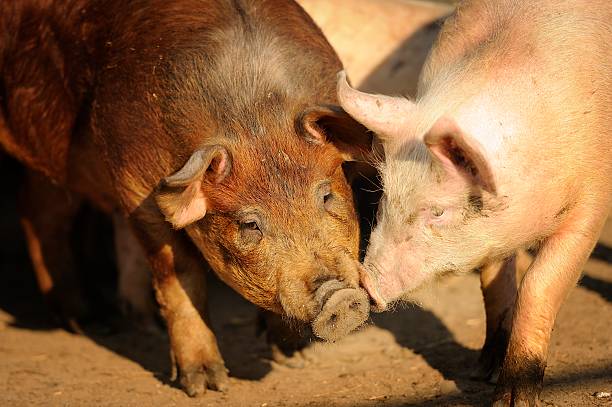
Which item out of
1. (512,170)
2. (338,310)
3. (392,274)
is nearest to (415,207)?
(392,274)

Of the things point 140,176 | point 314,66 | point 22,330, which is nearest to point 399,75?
point 314,66

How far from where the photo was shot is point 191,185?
493 centimetres

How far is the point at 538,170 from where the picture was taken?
4.69 meters

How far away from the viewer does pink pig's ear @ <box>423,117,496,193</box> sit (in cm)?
433

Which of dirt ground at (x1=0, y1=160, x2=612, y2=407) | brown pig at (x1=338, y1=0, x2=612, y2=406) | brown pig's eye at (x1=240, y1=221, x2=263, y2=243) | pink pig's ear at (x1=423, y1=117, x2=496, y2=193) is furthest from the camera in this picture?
dirt ground at (x1=0, y1=160, x2=612, y2=407)

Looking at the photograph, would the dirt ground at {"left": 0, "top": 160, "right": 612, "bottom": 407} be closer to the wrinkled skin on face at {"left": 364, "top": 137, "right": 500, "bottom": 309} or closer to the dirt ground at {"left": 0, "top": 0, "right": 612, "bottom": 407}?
the dirt ground at {"left": 0, "top": 0, "right": 612, "bottom": 407}

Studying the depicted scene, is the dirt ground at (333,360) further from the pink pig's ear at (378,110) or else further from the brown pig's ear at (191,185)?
the brown pig's ear at (191,185)

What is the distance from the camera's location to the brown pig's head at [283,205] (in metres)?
4.88

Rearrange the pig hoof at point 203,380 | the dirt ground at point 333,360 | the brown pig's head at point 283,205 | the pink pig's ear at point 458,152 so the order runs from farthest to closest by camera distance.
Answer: the pig hoof at point 203,380, the dirt ground at point 333,360, the brown pig's head at point 283,205, the pink pig's ear at point 458,152

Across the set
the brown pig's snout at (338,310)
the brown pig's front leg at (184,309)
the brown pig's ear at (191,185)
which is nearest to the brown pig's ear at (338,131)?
the brown pig's ear at (191,185)

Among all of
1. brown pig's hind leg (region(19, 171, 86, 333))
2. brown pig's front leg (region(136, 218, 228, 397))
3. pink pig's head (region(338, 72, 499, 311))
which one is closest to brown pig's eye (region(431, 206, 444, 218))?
pink pig's head (region(338, 72, 499, 311))

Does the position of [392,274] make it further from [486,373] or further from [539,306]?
[486,373]

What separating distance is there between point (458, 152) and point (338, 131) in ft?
2.43

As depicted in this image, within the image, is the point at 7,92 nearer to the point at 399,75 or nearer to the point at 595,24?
the point at 399,75
